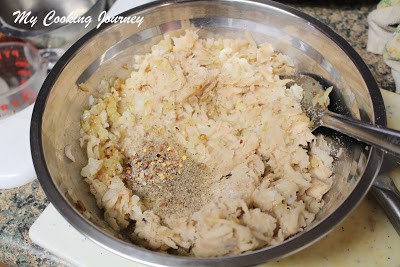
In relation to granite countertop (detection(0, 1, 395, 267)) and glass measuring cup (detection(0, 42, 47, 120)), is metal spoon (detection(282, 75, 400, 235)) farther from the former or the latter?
glass measuring cup (detection(0, 42, 47, 120))

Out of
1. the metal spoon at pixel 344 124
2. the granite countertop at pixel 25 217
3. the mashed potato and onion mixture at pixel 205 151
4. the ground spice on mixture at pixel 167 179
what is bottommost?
the granite countertop at pixel 25 217

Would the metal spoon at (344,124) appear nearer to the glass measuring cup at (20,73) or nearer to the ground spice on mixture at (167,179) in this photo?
the ground spice on mixture at (167,179)

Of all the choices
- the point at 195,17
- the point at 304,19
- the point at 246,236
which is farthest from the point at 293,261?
the point at 195,17

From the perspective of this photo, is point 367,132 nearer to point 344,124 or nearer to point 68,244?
point 344,124

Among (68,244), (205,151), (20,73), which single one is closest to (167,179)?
(205,151)

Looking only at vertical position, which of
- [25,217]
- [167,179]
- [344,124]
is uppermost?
[344,124]

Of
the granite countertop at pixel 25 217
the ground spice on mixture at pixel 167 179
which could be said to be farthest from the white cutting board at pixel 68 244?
the ground spice on mixture at pixel 167 179
